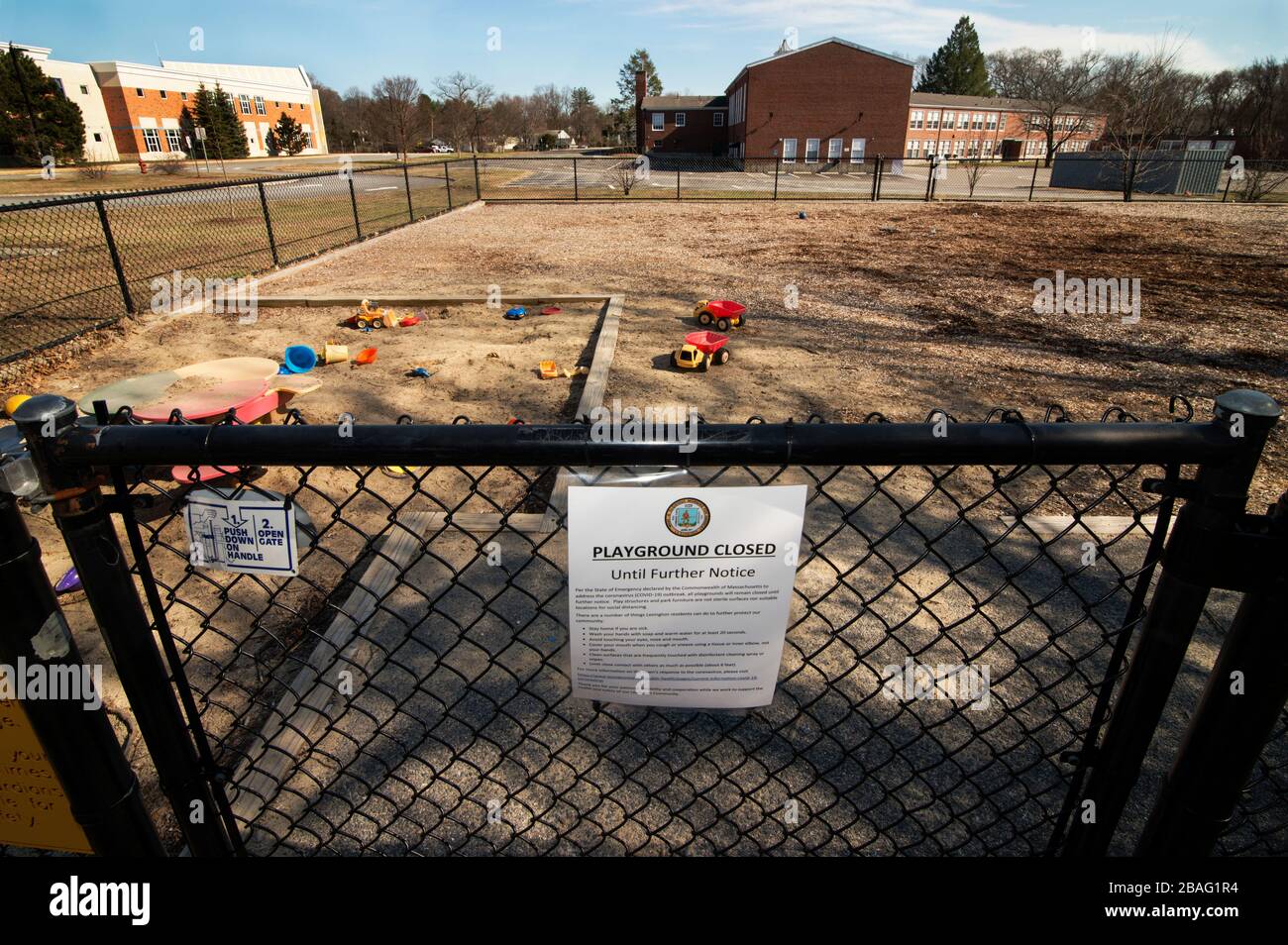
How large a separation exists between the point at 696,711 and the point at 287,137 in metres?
81.1

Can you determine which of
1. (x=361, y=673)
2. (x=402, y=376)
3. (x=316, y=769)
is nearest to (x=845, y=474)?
(x=361, y=673)

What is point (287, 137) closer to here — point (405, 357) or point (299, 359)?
point (405, 357)

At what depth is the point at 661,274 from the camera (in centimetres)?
1191

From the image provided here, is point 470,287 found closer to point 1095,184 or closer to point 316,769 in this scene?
point 316,769

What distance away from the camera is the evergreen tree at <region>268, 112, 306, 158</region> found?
66.9 m

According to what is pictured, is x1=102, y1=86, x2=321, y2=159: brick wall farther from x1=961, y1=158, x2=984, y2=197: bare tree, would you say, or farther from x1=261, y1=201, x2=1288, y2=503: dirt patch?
x1=261, y1=201, x2=1288, y2=503: dirt patch

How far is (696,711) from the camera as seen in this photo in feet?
9.44

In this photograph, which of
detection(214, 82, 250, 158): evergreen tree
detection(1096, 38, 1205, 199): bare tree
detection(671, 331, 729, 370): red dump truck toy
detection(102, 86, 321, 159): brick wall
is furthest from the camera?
detection(102, 86, 321, 159): brick wall

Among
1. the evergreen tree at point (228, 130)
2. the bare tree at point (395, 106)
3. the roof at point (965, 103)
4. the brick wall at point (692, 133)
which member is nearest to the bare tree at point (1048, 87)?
the roof at point (965, 103)

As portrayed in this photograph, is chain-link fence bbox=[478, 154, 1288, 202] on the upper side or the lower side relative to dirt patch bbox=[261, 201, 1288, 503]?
upper

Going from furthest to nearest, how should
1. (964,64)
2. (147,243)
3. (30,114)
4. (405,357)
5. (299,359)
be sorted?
1. (964,64)
2. (30,114)
3. (147,243)
4. (405,357)
5. (299,359)

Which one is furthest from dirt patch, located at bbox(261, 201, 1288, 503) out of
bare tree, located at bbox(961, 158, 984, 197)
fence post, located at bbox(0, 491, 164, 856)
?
bare tree, located at bbox(961, 158, 984, 197)

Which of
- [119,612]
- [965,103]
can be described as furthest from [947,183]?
[119,612]

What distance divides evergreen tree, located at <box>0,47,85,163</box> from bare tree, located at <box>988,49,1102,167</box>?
63846mm
